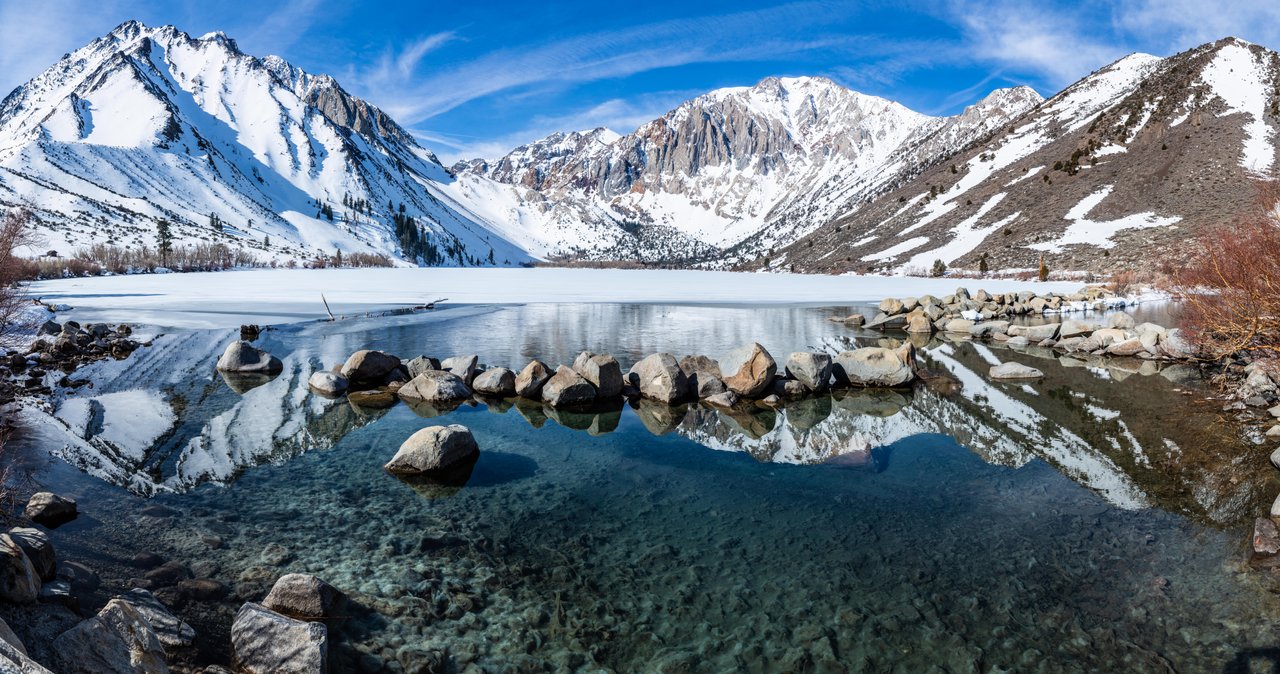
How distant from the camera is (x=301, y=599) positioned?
691cm

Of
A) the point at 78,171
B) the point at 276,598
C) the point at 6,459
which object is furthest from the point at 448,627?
the point at 78,171

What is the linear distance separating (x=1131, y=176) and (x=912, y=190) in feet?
156

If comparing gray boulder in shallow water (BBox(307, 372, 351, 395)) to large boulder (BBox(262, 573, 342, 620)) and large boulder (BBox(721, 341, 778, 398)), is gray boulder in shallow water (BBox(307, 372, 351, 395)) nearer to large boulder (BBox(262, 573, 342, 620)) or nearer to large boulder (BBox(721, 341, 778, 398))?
large boulder (BBox(721, 341, 778, 398))

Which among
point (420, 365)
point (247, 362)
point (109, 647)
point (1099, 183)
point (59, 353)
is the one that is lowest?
point (109, 647)

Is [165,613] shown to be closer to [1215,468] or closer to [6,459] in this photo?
[6,459]

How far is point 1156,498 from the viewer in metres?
10.4

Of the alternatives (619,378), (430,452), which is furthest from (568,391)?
(430,452)

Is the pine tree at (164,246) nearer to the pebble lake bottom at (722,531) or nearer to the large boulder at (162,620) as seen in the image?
the pebble lake bottom at (722,531)

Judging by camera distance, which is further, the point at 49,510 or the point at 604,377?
the point at 604,377

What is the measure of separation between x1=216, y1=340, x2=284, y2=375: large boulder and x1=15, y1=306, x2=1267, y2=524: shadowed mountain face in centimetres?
59

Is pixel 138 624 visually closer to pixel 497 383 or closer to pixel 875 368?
pixel 497 383

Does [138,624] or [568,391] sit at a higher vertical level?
[568,391]

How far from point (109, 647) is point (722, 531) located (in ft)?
23.2

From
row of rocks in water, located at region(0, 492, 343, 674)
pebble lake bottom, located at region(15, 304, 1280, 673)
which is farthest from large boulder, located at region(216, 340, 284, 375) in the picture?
row of rocks in water, located at region(0, 492, 343, 674)
